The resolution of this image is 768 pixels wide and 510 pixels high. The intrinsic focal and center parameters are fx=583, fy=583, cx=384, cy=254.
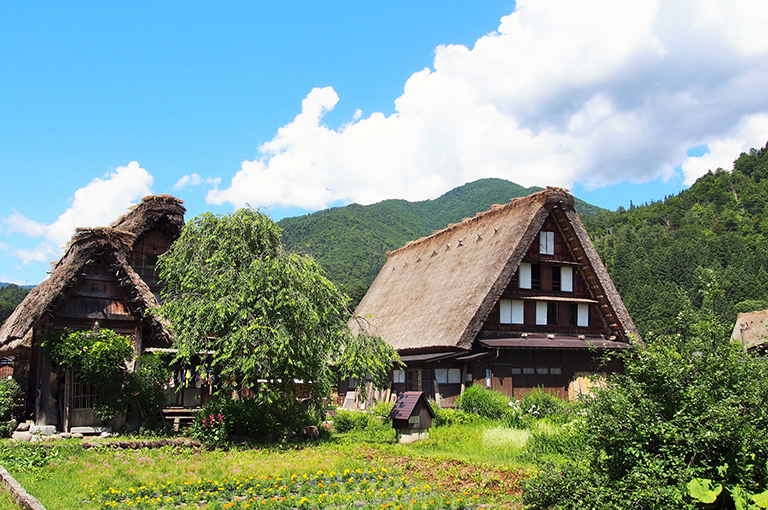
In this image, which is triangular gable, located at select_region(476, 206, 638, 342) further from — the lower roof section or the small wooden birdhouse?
the small wooden birdhouse

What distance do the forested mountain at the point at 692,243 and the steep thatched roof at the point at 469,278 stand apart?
28.5 meters

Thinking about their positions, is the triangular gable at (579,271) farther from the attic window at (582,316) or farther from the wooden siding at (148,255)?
the wooden siding at (148,255)

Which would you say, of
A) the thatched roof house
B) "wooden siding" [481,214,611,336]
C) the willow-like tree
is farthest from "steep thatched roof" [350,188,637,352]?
the thatched roof house

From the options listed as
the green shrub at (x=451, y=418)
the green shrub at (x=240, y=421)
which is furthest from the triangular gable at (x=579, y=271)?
the green shrub at (x=240, y=421)

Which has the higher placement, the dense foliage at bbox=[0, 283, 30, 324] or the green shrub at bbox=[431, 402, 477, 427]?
the dense foliage at bbox=[0, 283, 30, 324]

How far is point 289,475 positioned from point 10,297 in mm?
65610

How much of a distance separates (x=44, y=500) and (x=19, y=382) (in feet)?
35.2

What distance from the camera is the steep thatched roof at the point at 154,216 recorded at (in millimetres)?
22188

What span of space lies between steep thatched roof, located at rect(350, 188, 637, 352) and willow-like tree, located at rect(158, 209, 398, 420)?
11.0ft

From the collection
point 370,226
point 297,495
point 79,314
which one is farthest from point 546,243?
→ point 370,226

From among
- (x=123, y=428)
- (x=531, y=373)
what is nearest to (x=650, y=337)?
(x=123, y=428)

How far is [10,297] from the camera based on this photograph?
64000 millimetres

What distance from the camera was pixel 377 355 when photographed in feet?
57.8

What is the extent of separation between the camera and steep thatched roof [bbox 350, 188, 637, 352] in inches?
944
